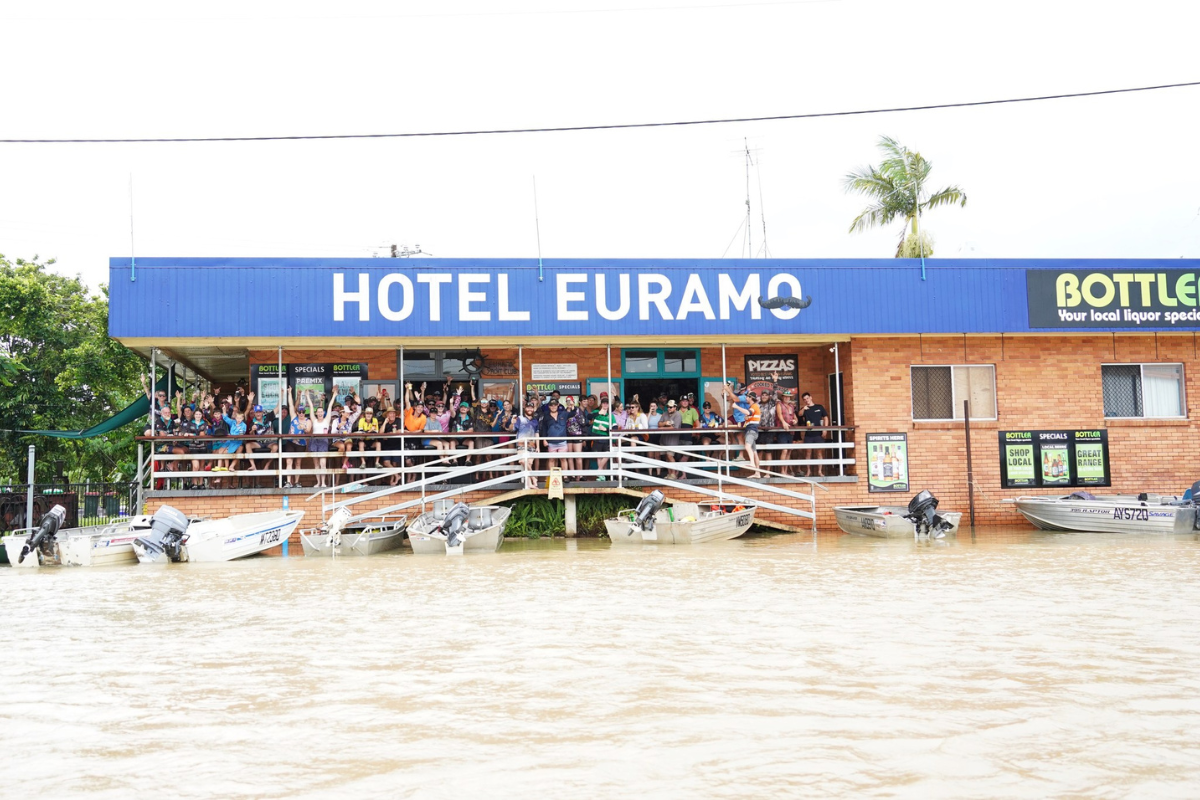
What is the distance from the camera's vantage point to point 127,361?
96.2 feet

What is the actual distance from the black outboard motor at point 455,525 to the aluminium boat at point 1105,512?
1089 centimetres

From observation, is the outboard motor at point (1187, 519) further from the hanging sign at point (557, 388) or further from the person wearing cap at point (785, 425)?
the hanging sign at point (557, 388)

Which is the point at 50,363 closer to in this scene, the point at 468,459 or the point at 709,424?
the point at 468,459

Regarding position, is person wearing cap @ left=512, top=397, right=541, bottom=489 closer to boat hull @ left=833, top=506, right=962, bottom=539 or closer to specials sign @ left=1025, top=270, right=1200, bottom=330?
boat hull @ left=833, top=506, right=962, bottom=539

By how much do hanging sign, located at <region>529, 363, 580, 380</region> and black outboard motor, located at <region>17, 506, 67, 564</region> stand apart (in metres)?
9.34

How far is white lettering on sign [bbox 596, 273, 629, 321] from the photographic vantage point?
20250mm

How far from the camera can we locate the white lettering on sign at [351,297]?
773 inches

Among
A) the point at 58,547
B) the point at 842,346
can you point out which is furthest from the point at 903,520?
the point at 58,547

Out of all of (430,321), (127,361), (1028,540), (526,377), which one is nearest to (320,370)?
(430,321)

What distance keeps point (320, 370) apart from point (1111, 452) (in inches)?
646

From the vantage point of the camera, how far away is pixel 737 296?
20562mm

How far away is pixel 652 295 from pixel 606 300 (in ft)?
3.04

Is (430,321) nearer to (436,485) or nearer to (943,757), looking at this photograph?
(436,485)

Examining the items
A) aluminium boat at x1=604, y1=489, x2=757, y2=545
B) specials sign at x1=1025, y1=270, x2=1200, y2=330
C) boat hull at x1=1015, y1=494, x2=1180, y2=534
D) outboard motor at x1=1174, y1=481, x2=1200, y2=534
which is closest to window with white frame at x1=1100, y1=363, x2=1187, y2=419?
specials sign at x1=1025, y1=270, x2=1200, y2=330
